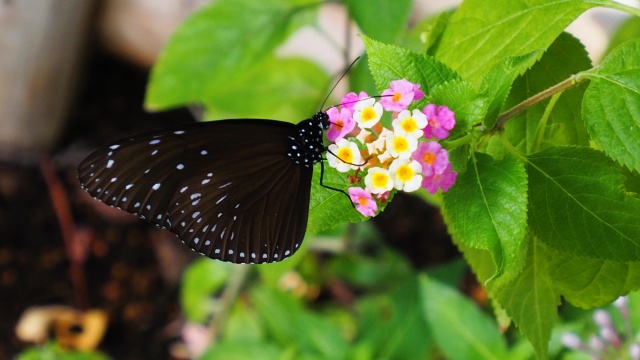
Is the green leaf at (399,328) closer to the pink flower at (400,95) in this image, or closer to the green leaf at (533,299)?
the green leaf at (533,299)

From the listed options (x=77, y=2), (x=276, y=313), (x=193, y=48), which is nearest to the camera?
(x=193, y=48)

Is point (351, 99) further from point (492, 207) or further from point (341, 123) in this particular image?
point (492, 207)

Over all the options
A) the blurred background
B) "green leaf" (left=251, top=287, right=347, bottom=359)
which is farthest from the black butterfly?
the blurred background

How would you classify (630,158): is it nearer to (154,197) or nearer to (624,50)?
(624,50)

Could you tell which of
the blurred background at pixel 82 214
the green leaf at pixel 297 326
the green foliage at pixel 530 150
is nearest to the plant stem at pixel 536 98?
the green foliage at pixel 530 150

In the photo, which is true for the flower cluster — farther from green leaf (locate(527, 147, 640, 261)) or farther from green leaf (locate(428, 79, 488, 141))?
green leaf (locate(428, 79, 488, 141))

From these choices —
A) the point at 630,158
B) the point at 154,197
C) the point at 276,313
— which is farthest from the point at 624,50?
the point at 276,313
